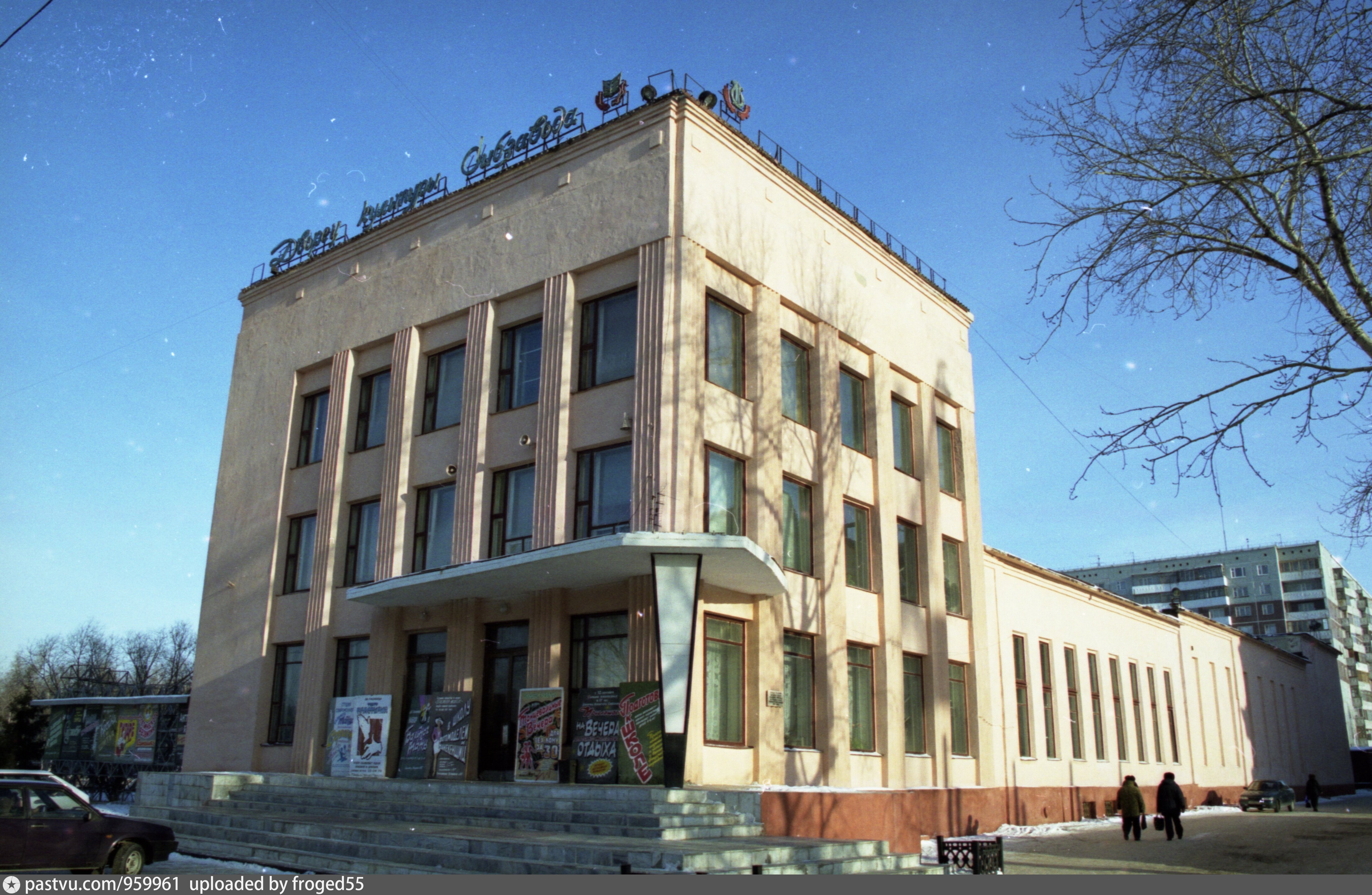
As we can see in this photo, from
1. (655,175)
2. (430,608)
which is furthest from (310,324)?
(655,175)

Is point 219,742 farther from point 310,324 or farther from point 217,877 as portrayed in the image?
point 217,877

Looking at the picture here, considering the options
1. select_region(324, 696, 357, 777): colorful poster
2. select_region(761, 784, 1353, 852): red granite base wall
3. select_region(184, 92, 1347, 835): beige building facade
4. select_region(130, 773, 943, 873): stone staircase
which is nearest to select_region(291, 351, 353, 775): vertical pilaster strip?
select_region(184, 92, 1347, 835): beige building facade

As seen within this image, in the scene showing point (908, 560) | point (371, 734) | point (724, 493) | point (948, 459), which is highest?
point (948, 459)

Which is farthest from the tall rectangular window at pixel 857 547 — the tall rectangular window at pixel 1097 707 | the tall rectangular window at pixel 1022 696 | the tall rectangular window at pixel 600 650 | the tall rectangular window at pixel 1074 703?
the tall rectangular window at pixel 1097 707

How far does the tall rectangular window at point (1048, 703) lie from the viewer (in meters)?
32.8

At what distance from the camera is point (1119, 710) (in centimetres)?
3812

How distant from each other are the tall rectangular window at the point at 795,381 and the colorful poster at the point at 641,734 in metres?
7.52

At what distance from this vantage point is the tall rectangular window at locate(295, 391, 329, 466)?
28125 millimetres

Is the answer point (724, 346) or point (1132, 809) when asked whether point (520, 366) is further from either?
point (1132, 809)

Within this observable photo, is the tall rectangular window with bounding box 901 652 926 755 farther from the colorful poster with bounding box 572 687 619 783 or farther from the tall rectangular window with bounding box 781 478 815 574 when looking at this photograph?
the colorful poster with bounding box 572 687 619 783

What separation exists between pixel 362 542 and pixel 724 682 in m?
10.7

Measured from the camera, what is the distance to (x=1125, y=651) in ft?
129

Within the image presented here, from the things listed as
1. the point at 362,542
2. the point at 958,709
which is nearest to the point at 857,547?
the point at 958,709

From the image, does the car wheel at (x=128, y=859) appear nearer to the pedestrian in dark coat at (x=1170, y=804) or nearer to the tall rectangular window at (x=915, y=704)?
the tall rectangular window at (x=915, y=704)
